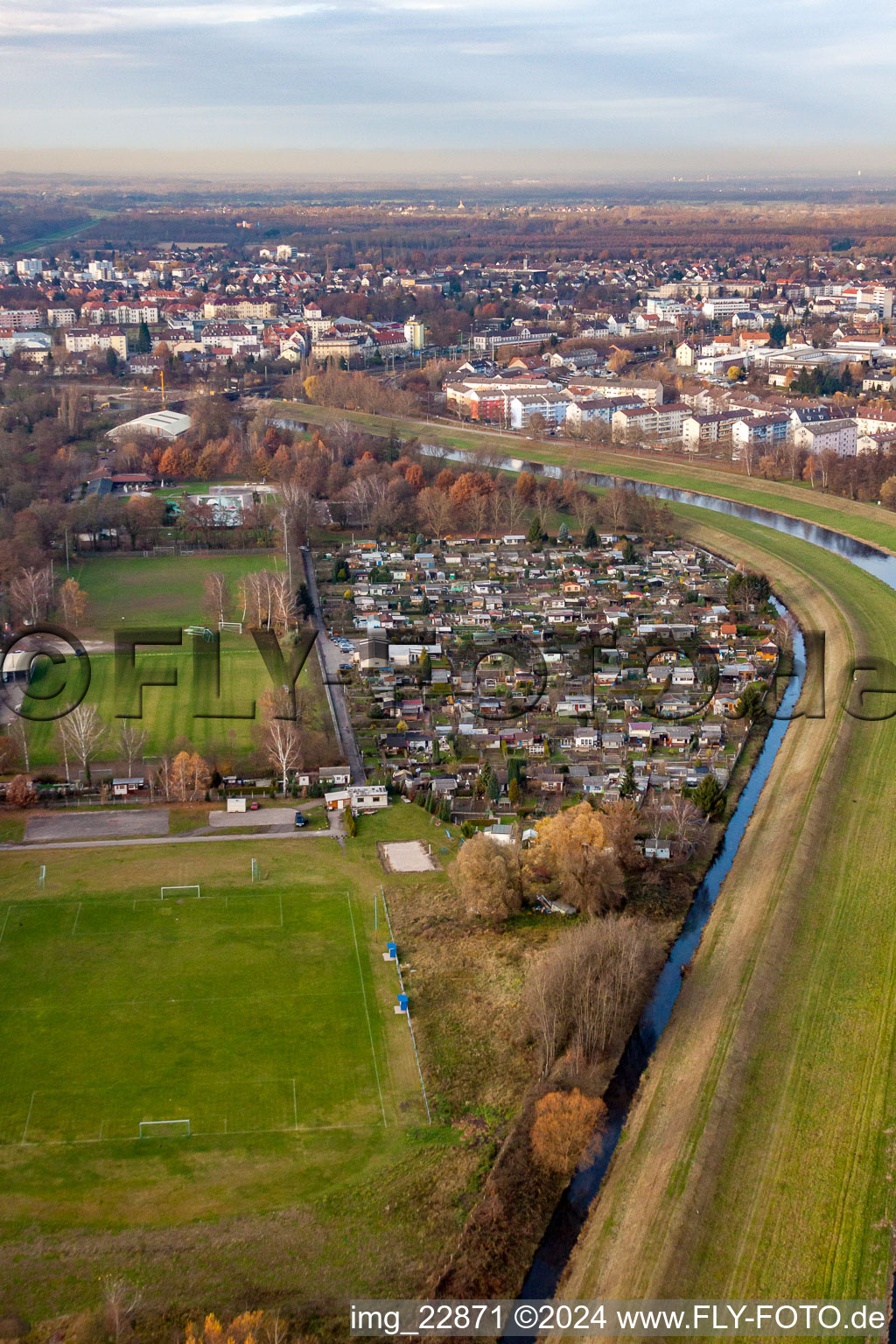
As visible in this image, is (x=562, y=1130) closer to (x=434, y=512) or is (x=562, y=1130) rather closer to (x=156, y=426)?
(x=434, y=512)

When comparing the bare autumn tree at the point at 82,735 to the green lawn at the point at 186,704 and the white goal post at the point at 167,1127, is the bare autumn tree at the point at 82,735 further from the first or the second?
the white goal post at the point at 167,1127

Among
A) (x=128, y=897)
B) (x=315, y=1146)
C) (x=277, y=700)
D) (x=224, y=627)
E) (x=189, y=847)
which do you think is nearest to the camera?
(x=315, y=1146)

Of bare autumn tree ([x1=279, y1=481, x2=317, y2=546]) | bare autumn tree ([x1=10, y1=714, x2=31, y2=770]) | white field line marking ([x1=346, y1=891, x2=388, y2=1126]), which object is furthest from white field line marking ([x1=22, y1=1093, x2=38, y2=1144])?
bare autumn tree ([x1=279, y1=481, x2=317, y2=546])

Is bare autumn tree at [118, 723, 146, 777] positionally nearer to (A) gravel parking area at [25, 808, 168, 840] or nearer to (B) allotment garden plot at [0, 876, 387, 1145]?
(A) gravel parking area at [25, 808, 168, 840]

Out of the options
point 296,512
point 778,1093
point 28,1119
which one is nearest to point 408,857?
point 778,1093

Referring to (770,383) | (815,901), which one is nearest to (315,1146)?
(815,901)

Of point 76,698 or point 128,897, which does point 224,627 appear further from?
point 128,897

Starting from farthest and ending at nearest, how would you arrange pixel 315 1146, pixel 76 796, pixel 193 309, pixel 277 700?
pixel 193 309 < pixel 277 700 < pixel 76 796 < pixel 315 1146

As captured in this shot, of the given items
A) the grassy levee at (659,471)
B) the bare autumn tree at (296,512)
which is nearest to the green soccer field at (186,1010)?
the bare autumn tree at (296,512)
